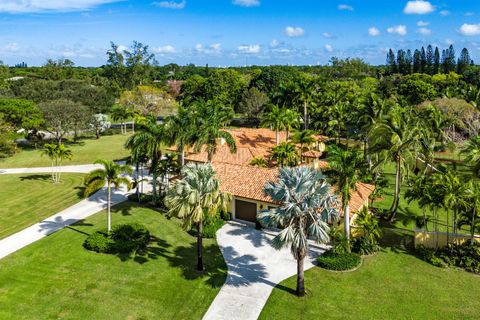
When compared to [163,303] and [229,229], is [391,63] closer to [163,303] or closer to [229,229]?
[229,229]

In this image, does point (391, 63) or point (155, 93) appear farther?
point (391, 63)

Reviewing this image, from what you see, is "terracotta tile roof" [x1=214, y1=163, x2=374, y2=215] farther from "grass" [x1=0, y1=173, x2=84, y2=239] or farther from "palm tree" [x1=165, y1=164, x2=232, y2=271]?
"grass" [x1=0, y1=173, x2=84, y2=239]

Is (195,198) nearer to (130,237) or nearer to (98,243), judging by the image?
A: (130,237)

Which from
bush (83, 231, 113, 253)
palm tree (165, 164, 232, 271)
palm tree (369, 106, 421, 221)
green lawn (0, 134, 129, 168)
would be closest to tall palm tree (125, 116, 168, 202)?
bush (83, 231, 113, 253)

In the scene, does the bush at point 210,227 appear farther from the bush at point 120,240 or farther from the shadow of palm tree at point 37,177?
the shadow of palm tree at point 37,177

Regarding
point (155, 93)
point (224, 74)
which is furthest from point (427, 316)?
point (224, 74)

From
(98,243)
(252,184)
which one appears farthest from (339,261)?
(98,243)
